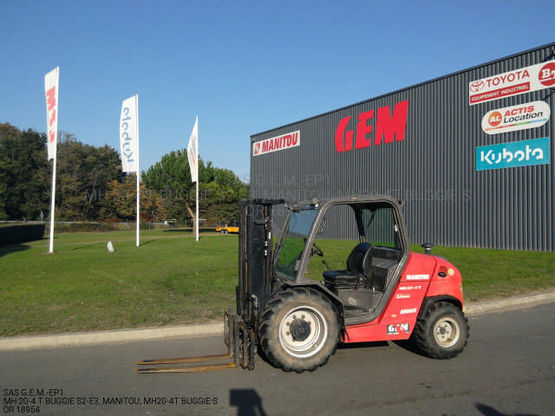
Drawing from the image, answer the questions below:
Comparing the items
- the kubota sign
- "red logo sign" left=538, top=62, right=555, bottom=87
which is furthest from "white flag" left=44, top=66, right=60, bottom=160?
"red logo sign" left=538, top=62, right=555, bottom=87

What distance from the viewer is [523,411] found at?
4.38 metres

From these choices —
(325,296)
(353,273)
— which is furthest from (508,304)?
(325,296)

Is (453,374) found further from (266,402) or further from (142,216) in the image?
(142,216)

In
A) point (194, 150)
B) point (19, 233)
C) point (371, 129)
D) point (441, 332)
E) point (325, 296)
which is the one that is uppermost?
point (371, 129)

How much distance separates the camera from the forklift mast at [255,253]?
20.1ft

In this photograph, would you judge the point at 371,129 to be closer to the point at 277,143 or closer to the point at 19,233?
the point at 277,143

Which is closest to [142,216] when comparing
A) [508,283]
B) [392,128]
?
[392,128]

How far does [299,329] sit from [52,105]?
71.1 ft

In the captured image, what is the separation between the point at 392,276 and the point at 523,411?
206cm

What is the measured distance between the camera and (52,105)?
73.8 ft

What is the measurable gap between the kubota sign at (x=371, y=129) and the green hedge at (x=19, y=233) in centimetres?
2523

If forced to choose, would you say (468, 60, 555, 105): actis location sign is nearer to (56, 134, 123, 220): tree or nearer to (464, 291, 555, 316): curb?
(464, 291, 555, 316): curb

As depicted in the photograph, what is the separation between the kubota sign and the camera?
29125 mm

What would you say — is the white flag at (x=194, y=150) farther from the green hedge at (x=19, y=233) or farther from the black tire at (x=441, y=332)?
the black tire at (x=441, y=332)
